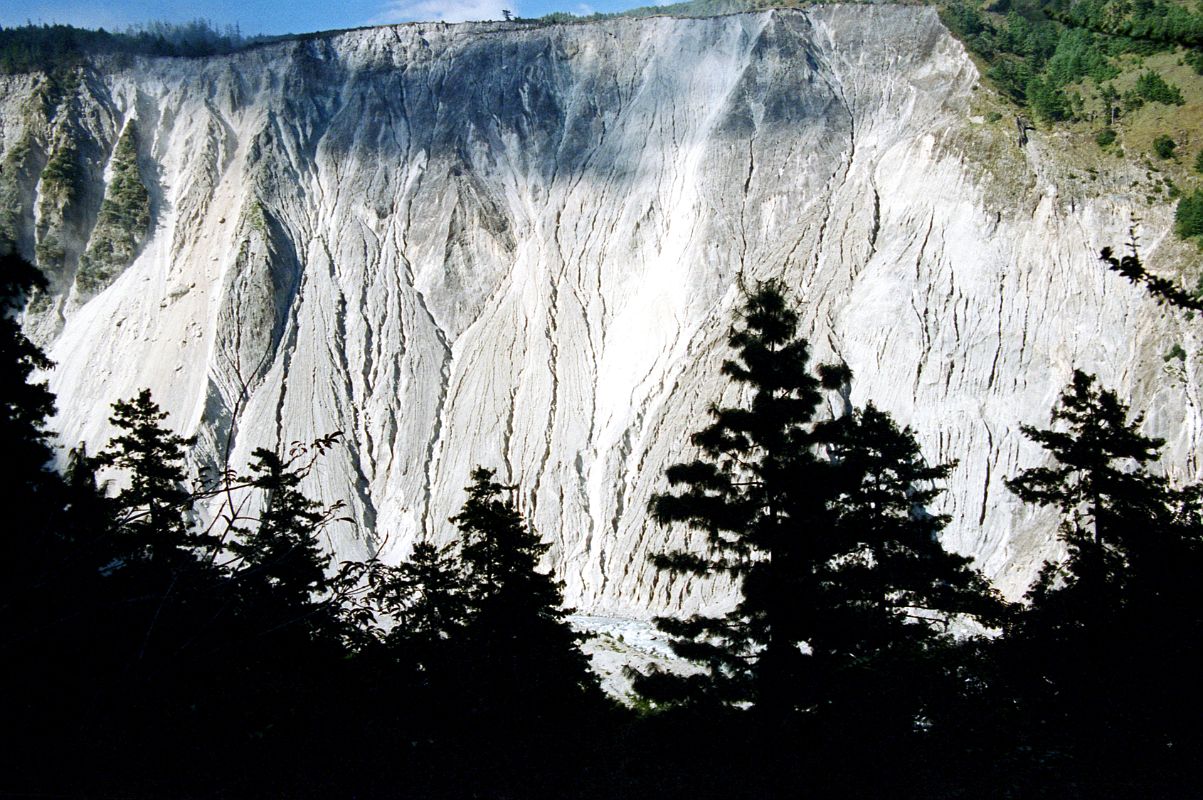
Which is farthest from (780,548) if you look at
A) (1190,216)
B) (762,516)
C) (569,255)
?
(569,255)

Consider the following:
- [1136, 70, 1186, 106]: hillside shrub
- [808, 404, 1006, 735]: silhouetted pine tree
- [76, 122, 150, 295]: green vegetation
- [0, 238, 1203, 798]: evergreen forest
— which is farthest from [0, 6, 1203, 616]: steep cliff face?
[0, 238, 1203, 798]: evergreen forest

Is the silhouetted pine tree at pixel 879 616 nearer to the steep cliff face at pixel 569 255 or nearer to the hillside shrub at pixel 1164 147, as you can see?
the steep cliff face at pixel 569 255

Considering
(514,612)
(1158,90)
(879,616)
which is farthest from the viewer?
(1158,90)

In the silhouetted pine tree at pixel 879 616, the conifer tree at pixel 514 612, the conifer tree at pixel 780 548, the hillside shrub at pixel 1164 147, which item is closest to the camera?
the silhouetted pine tree at pixel 879 616

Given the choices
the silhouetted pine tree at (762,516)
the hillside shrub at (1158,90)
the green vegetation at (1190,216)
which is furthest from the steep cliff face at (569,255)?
the silhouetted pine tree at (762,516)

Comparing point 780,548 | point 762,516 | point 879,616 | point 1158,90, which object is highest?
point 1158,90

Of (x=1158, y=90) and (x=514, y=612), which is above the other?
(x=1158, y=90)

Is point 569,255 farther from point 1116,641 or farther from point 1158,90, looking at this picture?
point 1116,641
